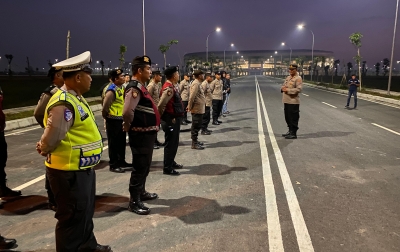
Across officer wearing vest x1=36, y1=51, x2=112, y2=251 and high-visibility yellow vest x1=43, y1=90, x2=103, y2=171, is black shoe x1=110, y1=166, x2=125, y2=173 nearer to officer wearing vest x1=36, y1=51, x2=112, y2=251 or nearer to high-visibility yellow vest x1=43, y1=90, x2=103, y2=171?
officer wearing vest x1=36, y1=51, x2=112, y2=251

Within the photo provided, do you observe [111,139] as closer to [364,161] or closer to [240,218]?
[240,218]

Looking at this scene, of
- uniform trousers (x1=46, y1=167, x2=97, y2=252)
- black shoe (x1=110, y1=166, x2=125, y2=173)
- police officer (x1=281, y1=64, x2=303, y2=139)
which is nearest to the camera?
uniform trousers (x1=46, y1=167, x2=97, y2=252)

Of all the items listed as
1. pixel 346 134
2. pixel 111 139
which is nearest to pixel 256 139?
pixel 346 134

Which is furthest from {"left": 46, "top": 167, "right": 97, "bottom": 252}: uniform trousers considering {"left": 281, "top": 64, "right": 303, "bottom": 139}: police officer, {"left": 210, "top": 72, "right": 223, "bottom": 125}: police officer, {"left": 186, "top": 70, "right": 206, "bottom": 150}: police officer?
{"left": 210, "top": 72, "right": 223, "bottom": 125}: police officer

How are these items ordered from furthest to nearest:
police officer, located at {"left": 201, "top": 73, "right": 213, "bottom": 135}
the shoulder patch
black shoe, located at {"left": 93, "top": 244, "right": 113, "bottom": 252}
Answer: police officer, located at {"left": 201, "top": 73, "right": 213, "bottom": 135}, black shoe, located at {"left": 93, "top": 244, "right": 113, "bottom": 252}, the shoulder patch

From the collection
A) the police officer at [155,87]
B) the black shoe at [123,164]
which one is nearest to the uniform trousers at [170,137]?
the black shoe at [123,164]

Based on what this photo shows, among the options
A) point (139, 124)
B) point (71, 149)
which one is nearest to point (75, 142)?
point (71, 149)

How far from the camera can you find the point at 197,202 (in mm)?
4414

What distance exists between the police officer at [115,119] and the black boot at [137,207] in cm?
178

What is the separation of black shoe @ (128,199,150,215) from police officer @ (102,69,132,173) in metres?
1.78

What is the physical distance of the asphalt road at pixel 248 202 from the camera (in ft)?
11.2

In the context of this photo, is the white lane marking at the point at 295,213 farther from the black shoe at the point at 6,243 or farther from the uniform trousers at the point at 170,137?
the black shoe at the point at 6,243

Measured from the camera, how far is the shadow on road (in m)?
3.94

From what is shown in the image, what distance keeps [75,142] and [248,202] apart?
2629 mm
